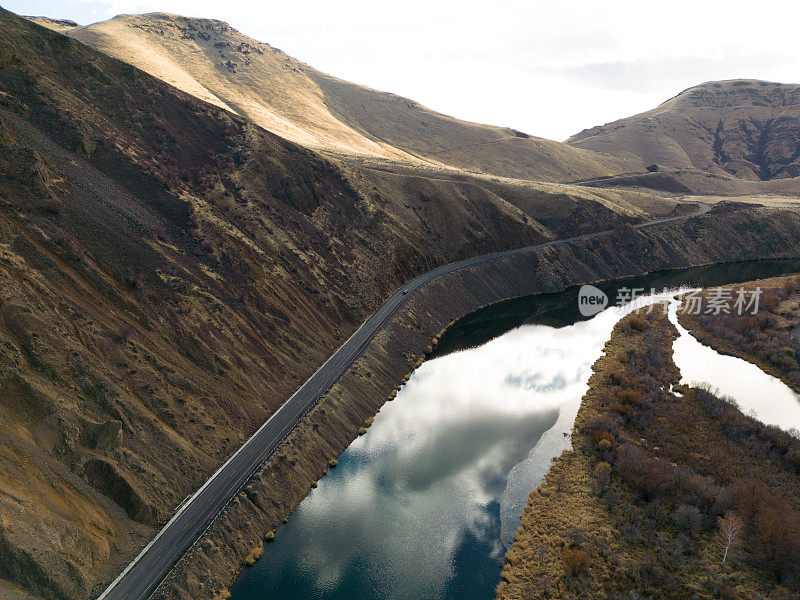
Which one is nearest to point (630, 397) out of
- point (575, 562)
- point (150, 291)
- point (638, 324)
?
point (575, 562)

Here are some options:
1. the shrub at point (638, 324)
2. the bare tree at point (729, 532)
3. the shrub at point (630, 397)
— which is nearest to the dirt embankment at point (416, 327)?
the shrub at point (638, 324)

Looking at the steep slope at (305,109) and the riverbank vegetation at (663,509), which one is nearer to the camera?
the riverbank vegetation at (663,509)

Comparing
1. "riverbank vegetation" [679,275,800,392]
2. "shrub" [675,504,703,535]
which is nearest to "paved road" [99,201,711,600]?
"shrub" [675,504,703,535]

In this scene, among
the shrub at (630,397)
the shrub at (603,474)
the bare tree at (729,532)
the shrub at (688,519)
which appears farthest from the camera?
the shrub at (630,397)

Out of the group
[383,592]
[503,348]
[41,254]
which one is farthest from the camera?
[503,348]

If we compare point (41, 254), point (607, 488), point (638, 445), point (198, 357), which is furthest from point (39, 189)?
point (638, 445)

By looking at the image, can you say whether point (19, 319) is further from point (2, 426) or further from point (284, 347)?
point (284, 347)

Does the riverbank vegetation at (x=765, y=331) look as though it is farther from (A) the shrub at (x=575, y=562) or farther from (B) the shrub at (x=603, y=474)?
(A) the shrub at (x=575, y=562)
